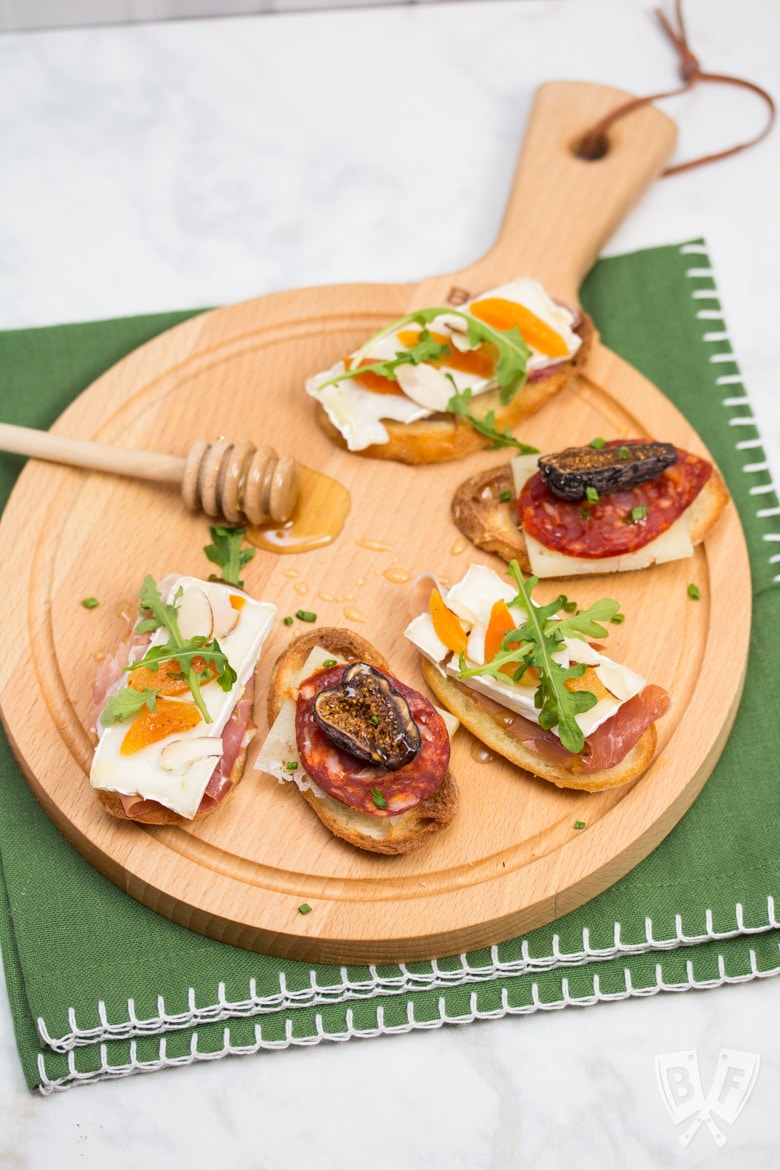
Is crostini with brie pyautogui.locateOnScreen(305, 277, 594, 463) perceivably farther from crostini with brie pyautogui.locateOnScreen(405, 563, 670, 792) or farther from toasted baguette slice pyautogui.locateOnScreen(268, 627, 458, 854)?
toasted baguette slice pyautogui.locateOnScreen(268, 627, 458, 854)

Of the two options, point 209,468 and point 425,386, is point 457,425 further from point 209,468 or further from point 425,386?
point 209,468

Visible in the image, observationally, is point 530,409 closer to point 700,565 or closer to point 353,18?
point 700,565

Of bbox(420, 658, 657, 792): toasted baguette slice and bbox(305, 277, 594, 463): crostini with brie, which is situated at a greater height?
bbox(305, 277, 594, 463): crostini with brie

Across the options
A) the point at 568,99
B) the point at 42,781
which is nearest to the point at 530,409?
the point at 568,99

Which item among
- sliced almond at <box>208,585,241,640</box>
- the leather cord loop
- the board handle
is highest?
the leather cord loop

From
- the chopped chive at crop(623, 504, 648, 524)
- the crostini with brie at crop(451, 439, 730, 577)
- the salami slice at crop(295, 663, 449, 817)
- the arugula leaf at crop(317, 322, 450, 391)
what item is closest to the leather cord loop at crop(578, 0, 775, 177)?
the arugula leaf at crop(317, 322, 450, 391)

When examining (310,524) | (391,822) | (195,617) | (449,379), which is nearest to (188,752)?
(195,617)
